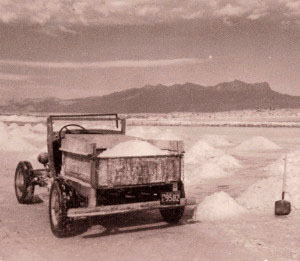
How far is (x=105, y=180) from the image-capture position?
7.08m

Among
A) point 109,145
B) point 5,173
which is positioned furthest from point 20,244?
point 5,173

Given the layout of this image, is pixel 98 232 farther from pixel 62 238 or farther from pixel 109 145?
pixel 109 145

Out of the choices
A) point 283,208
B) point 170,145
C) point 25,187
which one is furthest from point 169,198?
point 25,187

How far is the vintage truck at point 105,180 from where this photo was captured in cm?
705

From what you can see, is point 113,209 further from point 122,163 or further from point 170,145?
point 170,145

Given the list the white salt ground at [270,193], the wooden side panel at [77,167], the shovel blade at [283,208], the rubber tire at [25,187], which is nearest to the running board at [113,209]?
the wooden side panel at [77,167]

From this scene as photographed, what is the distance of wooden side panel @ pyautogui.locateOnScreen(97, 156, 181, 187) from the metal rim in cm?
91

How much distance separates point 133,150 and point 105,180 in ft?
2.20

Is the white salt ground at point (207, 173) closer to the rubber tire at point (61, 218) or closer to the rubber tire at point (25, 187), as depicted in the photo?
the rubber tire at point (25, 187)

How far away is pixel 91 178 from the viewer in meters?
6.99

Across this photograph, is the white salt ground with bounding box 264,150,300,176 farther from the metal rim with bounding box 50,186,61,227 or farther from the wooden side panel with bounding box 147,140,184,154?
the metal rim with bounding box 50,186,61,227

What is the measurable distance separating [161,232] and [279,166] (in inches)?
290

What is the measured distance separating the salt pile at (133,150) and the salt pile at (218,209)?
1.90 meters

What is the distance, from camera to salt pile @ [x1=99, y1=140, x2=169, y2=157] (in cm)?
726
